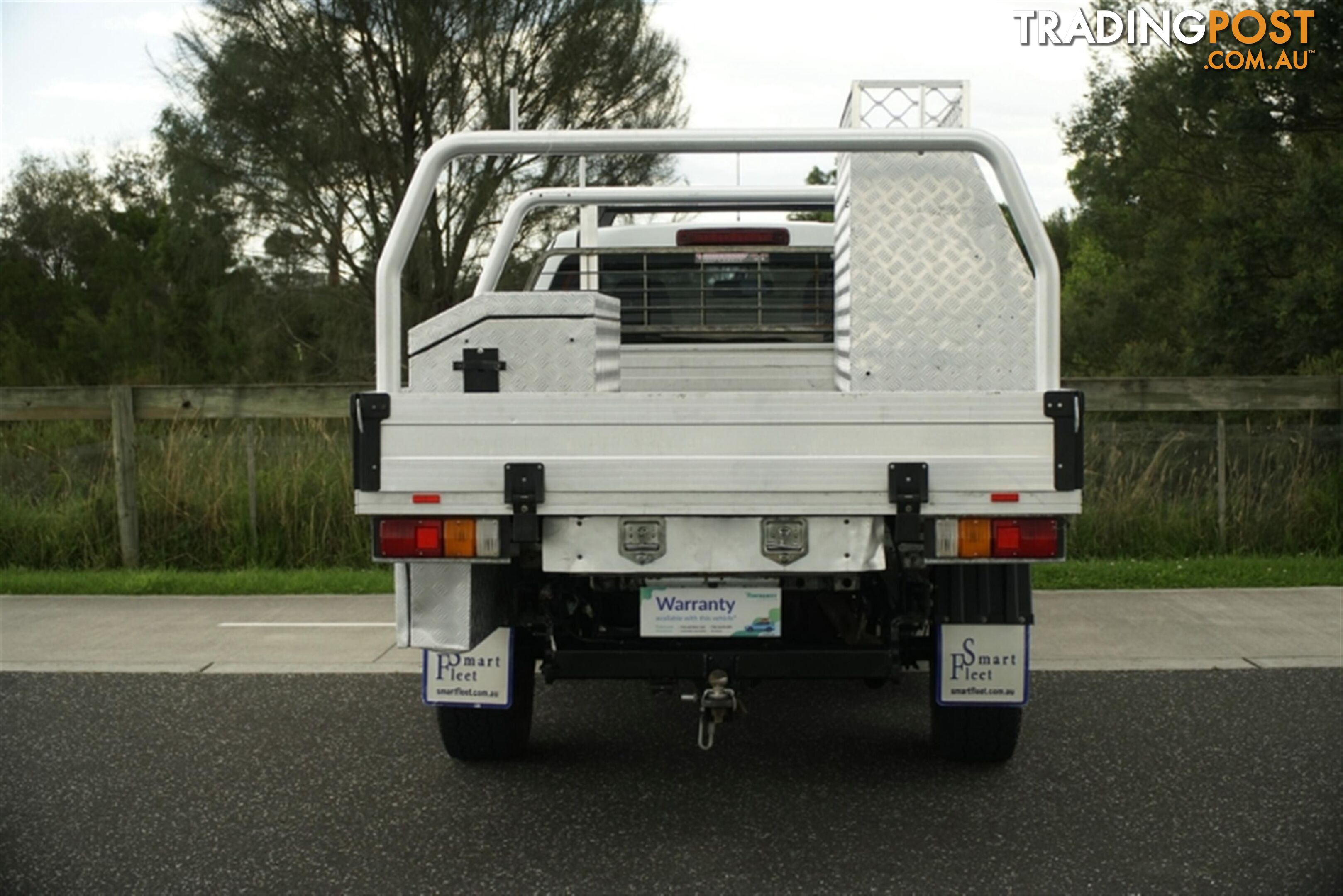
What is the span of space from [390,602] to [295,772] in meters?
3.44

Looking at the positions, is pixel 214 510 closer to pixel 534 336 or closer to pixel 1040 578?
pixel 1040 578

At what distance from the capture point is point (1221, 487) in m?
10.0

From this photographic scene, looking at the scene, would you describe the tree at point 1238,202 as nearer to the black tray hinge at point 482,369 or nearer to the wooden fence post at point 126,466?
the wooden fence post at point 126,466

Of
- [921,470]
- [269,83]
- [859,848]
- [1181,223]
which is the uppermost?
[269,83]

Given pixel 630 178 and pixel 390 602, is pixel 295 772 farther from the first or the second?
pixel 630 178

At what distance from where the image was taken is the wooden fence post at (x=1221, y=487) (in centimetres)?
1001

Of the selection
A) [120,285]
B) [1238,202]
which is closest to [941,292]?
[1238,202]

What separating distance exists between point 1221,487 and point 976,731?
5553 millimetres

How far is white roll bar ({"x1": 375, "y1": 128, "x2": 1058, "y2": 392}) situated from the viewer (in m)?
4.48

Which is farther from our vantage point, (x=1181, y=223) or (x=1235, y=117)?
(x=1181, y=223)

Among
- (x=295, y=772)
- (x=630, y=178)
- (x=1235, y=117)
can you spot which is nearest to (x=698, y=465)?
(x=295, y=772)

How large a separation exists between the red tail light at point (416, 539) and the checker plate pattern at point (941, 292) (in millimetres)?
1470

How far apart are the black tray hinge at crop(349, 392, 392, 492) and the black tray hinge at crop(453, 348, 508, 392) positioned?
462 mm

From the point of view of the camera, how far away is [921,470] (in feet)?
13.9
